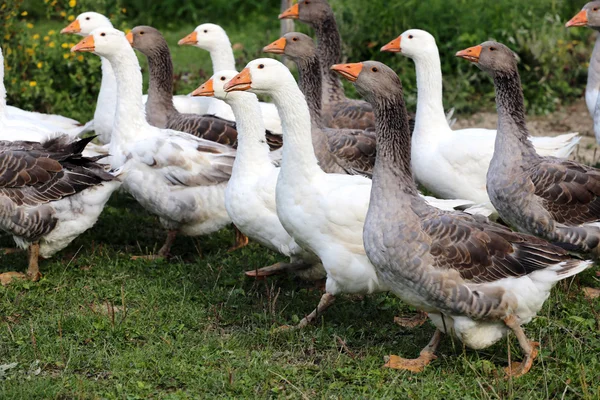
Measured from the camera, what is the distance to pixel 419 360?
17.0 feet

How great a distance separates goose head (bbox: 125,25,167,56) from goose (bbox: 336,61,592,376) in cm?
388

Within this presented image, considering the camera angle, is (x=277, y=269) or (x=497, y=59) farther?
(x=277, y=269)

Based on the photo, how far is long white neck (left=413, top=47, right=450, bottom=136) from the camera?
746 centimetres

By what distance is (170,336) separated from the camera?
567 centimetres

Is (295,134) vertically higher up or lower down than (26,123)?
higher up

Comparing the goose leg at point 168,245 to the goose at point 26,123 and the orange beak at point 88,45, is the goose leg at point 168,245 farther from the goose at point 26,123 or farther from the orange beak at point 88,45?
the orange beak at point 88,45

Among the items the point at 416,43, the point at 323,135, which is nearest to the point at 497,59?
the point at 416,43

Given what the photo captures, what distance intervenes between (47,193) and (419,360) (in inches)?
126

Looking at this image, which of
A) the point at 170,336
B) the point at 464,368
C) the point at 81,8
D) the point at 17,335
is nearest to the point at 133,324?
Result: the point at 170,336

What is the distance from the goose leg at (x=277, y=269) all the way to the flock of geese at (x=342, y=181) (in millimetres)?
11

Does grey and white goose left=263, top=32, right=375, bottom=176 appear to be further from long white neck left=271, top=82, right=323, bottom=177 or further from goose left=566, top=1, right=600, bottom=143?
goose left=566, top=1, right=600, bottom=143

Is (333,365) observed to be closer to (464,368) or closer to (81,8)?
(464,368)

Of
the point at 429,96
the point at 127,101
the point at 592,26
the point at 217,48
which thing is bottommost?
the point at 127,101

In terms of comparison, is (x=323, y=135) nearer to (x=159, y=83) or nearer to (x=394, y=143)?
(x=159, y=83)
